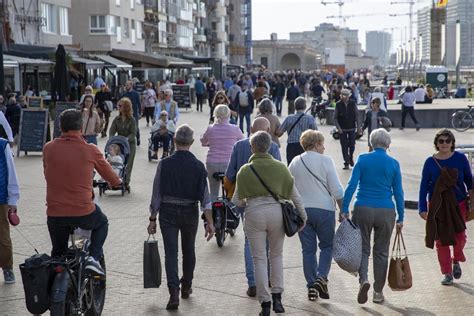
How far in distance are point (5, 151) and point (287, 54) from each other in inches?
7544

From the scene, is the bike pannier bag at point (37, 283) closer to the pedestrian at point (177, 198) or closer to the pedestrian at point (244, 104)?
the pedestrian at point (177, 198)

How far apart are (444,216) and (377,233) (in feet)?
3.46

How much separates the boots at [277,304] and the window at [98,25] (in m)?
52.4

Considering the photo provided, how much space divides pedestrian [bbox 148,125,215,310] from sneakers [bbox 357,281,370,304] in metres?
1.47

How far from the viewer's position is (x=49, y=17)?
4928 cm

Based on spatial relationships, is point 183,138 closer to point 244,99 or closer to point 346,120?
point 346,120

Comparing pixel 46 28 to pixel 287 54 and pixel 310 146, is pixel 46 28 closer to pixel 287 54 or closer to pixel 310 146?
pixel 310 146

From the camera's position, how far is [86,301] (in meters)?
8.16

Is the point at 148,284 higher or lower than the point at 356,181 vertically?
lower

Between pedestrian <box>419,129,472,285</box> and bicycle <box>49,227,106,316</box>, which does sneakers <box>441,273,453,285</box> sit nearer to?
pedestrian <box>419,129,472,285</box>

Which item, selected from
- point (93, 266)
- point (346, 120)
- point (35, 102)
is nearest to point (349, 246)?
point (93, 266)

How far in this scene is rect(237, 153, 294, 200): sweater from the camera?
28.0ft

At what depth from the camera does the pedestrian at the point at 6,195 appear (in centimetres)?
952

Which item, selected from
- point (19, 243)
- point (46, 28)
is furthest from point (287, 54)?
point (19, 243)
